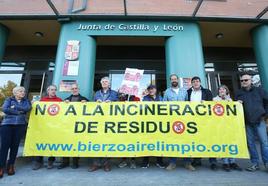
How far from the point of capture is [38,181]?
3.23 metres

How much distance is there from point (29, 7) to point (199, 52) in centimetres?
590

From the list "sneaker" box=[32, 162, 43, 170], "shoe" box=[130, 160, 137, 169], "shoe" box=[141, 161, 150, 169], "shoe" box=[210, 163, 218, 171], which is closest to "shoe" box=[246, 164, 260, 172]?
"shoe" box=[210, 163, 218, 171]

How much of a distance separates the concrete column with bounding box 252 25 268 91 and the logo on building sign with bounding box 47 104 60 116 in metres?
6.37

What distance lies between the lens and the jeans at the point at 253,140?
12.2ft

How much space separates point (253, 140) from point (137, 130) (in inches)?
90.1

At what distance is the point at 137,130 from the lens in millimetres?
3885

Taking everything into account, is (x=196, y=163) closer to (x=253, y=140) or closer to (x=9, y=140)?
(x=253, y=140)

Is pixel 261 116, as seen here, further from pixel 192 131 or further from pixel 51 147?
pixel 51 147

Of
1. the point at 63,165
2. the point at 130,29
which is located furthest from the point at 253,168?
the point at 130,29

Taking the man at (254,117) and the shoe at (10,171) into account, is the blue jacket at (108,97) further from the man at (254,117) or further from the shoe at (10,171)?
the man at (254,117)

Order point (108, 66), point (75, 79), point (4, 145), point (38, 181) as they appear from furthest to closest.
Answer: point (108, 66), point (75, 79), point (4, 145), point (38, 181)

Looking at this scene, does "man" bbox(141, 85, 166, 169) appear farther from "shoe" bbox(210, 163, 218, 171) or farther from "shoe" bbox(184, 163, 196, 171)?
"shoe" bbox(210, 163, 218, 171)

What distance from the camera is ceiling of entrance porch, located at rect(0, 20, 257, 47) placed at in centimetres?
682

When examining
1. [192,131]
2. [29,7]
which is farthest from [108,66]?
[192,131]
